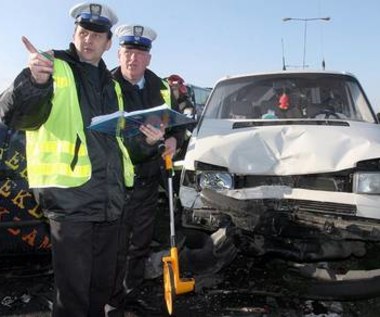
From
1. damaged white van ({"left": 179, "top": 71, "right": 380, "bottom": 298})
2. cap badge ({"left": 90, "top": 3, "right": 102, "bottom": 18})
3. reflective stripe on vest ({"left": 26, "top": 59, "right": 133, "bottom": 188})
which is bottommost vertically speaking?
damaged white van ({"left": 179, "top": 71, "right": 380, "bottom": 298})

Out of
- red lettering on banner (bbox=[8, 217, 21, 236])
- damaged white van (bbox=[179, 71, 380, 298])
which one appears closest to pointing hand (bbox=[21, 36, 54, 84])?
damaged white van (bbox=[179, 71, 380, 298])

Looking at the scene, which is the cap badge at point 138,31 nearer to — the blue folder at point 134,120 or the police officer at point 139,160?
the police officer at point 139,160

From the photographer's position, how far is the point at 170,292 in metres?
3.21

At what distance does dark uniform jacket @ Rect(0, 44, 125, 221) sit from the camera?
8.20ft

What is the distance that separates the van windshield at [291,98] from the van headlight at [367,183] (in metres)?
1.32

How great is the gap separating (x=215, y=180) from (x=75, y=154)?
191 centimetres

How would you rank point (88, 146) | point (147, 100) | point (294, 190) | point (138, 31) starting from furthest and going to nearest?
1. point (294, 190)
2. point (147, 100)
3. point (138, 31)
4. point (88, 146)

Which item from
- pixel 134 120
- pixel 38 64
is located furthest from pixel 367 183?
pixel 38 64

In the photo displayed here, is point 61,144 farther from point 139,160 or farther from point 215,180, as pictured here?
point 215,180

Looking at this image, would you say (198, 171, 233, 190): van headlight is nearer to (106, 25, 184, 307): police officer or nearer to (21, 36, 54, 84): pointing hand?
(106, 25, 184, 307): police officer

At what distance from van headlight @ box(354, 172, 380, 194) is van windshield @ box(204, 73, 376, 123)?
4.33ft

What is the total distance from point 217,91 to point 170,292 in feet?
10.3

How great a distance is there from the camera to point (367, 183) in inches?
159

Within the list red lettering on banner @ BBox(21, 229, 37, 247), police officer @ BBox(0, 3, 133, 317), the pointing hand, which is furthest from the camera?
red lettering on banner @ BBox(21, 229, 37, 247)
